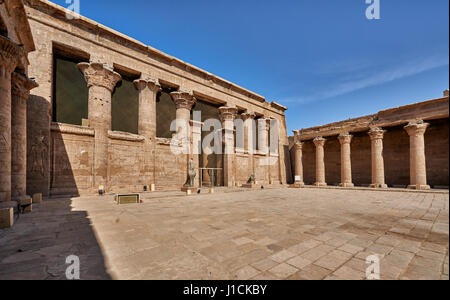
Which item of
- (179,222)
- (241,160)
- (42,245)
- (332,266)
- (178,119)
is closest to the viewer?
(332,266)

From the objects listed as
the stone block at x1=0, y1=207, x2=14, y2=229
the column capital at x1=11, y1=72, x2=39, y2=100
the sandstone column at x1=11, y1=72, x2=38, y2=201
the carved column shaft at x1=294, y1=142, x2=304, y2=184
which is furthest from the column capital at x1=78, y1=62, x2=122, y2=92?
the carved column shaft at x1=294, y1=142, x2=304, y2=184

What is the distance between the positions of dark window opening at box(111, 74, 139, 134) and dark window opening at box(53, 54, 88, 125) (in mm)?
2118

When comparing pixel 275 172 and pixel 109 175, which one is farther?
pixel 275 172

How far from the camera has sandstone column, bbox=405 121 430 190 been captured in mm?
15094

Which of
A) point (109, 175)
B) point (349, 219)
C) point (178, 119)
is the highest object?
point (178, 119)

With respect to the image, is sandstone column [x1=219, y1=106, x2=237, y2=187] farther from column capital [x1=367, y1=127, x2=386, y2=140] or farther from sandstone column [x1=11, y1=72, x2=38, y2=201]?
sandstone column [x1=11, y1=72, x2=38, y2=201]

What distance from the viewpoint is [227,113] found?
20375 millimetres

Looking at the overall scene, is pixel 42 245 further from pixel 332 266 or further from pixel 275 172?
pixel 275 172

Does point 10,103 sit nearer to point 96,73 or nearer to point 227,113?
point 96,73

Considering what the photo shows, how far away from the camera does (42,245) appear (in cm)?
346

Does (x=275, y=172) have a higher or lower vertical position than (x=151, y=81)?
lower
